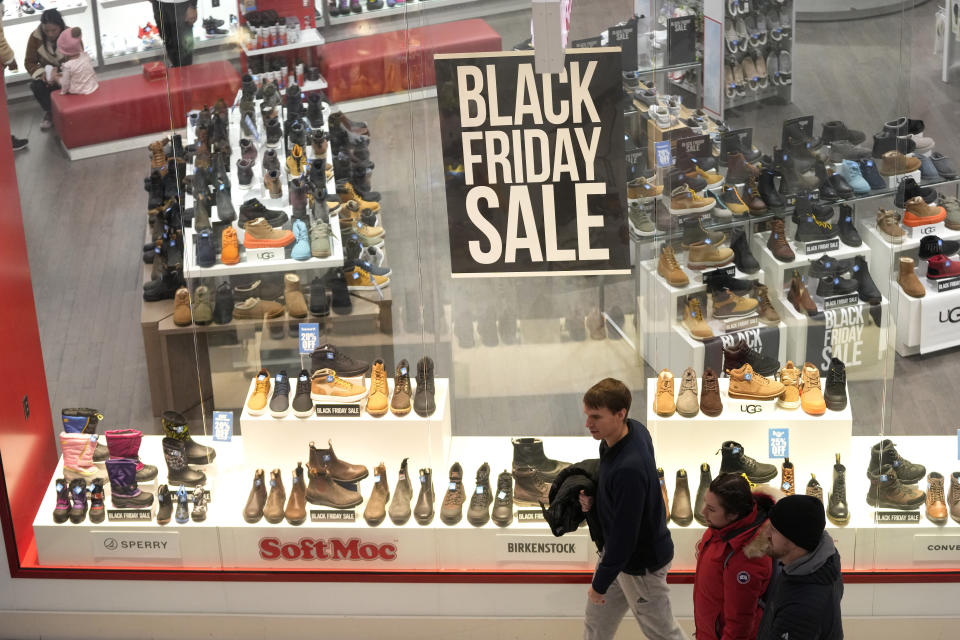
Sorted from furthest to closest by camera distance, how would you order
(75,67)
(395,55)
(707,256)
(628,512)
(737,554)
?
(707,256) < (75,67) < (395,55) < (628,512) < (737,554)

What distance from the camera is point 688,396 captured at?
211 inches

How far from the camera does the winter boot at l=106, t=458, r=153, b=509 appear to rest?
17.5 ft

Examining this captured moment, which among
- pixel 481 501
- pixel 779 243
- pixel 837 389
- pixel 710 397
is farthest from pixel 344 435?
pixel 779 243

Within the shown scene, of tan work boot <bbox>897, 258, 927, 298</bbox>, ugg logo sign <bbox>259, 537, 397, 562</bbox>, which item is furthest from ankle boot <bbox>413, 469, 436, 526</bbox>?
tan work boot <bbox>897, 258, 927, 298</bbox>

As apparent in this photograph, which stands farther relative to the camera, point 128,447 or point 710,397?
point 128,447

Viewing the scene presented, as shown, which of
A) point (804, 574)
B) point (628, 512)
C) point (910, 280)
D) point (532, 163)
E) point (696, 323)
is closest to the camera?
point (804, 574)

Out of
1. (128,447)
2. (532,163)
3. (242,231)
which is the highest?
(532,163)

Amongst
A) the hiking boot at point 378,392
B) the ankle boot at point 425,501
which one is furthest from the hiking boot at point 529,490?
the hiking boot at point 378,392

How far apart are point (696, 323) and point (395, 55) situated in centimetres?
172

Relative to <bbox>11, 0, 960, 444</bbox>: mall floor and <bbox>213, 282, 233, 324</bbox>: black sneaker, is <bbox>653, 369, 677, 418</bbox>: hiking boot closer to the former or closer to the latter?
<bbox>11, 0, 960, 444</bbox>: mall floor

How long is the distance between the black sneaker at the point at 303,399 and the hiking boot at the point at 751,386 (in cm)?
165

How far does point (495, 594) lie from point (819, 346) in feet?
5.84

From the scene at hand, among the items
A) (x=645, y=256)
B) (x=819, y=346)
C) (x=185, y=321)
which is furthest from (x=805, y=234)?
(x=185, y=321)

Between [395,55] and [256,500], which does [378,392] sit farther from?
[395,55]
